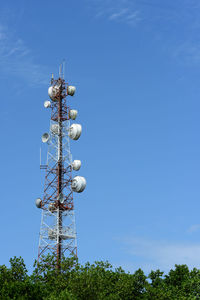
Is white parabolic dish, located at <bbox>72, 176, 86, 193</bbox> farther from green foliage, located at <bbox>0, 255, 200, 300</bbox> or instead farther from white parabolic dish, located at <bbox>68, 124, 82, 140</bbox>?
green foliage, located at <bbox>0, 255, 200, 300</bbox>

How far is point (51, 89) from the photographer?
210 ft

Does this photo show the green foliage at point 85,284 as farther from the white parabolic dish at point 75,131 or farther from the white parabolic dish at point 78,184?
the white parabolic dish at point 75,131

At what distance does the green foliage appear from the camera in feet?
127

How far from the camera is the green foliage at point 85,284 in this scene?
38.8 m

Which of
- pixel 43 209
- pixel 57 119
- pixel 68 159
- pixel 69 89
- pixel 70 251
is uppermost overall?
pixel 69 89

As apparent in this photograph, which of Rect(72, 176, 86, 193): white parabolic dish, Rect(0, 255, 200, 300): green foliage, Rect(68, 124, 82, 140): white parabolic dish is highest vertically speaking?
Rect(68, 124, 82, 140): white parabolic dish

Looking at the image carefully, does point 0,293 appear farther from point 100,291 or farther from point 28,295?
point 100,291

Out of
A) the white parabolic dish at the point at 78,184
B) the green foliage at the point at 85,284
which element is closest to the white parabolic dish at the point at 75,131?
the white parabolic dish at the point at 78,184

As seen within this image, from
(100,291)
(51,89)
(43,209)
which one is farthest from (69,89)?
(100,291)

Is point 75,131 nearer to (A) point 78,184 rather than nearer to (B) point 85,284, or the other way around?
(A) point 78,184

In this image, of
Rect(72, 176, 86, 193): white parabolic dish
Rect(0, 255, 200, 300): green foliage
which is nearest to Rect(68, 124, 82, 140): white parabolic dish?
Rect(72, 176, 86, 193): white parabolic dish

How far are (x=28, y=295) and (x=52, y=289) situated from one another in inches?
173

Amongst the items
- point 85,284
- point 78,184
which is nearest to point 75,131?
point 78,184

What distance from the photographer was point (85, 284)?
135ft
